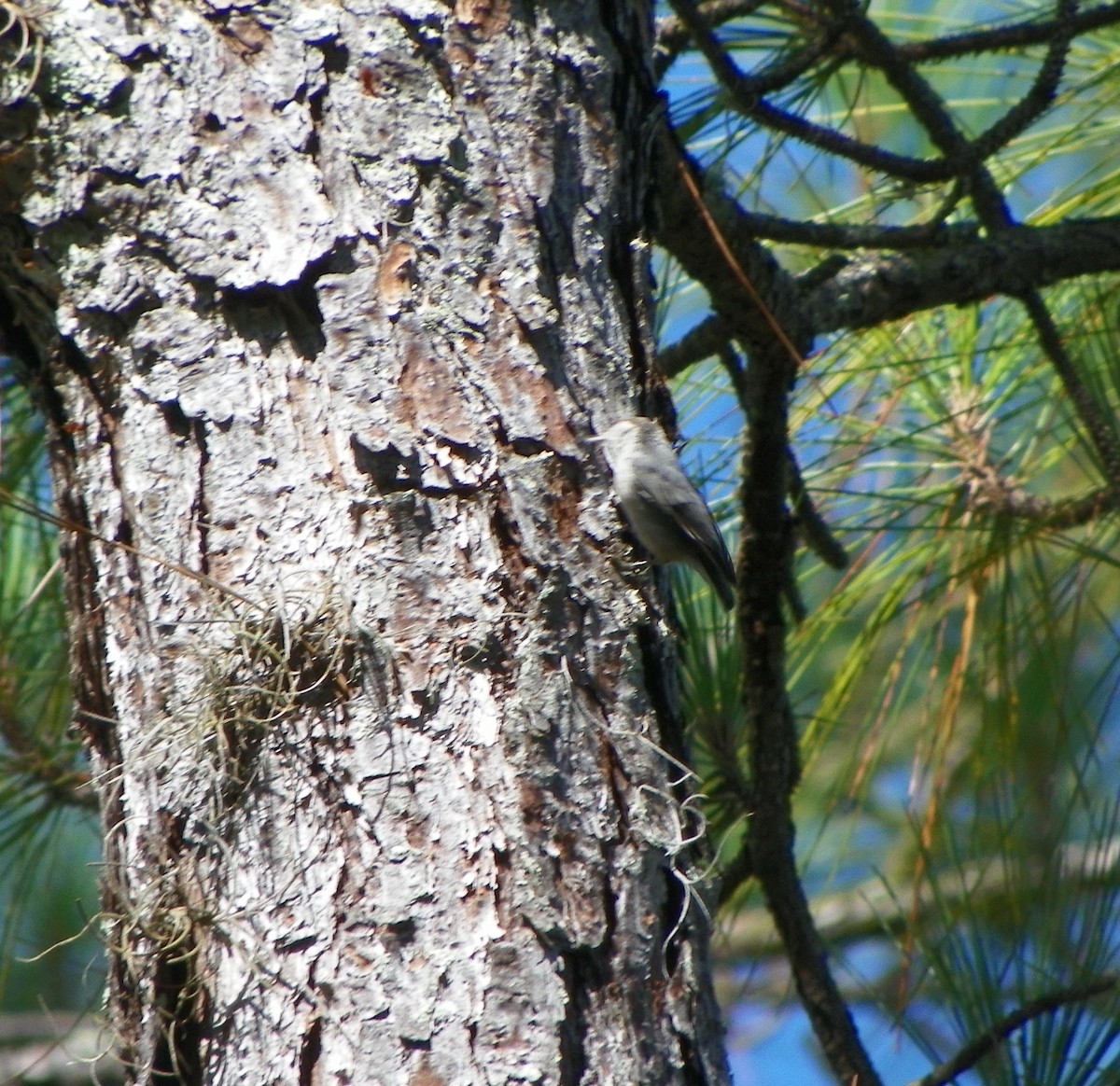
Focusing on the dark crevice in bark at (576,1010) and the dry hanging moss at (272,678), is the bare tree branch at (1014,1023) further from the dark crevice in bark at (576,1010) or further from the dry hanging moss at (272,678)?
the dry hanging moss at (272,678)

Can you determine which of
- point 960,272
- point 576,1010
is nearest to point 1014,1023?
point 576,1010

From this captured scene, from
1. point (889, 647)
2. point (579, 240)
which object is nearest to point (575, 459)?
point (579, 240)

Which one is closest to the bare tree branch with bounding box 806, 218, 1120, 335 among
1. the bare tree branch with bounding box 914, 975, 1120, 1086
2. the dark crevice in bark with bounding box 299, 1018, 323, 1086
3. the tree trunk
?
the tree trunk

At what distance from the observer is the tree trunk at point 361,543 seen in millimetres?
1054

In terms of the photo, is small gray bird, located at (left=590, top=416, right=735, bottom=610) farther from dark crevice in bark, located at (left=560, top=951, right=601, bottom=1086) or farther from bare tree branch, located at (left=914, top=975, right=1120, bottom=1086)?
bare tree branch, located at (left=914, top=975, right=1120, bottom=1086)

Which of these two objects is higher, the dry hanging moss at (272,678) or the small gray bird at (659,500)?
the small gray bird at (659,500)

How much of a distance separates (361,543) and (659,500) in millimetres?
381

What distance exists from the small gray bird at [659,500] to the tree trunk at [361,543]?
0.11 ft

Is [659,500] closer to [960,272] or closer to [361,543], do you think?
[361,543]

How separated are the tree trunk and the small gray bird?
0.11 ft

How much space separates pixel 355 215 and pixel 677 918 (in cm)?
73

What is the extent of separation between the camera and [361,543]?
1170mm

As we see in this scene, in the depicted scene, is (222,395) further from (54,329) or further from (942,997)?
(942,997)

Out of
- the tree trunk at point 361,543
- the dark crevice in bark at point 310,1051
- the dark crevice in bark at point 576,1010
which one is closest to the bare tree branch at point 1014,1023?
the tree trunk at point 361,543
